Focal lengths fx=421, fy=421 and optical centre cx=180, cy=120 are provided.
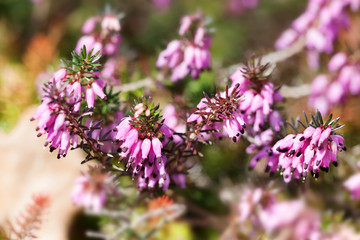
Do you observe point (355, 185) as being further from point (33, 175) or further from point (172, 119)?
point (33, 175)

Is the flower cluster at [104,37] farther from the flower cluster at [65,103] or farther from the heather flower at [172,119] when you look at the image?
the flower cluster at [65,103]

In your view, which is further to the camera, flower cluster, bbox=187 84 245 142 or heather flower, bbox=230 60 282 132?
heather flower, bbox=230 60 282 132

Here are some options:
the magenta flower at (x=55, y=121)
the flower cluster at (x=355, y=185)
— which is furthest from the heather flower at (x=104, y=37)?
the flower cluster at (x=355, y=185)

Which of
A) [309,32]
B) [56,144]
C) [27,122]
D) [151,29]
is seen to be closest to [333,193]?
[309,32]

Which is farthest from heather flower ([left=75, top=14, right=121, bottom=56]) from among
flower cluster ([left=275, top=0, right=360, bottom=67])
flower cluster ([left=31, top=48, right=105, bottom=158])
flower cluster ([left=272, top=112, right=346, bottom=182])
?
flower cluster ([left=275, top=0, right=360, bottom=67])

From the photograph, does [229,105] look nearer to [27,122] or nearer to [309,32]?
[309,32]

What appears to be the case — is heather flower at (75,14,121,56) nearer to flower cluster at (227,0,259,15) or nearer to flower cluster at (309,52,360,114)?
flower cluster at (309,52,360,114)

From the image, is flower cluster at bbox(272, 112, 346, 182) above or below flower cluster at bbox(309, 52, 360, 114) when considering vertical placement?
below
